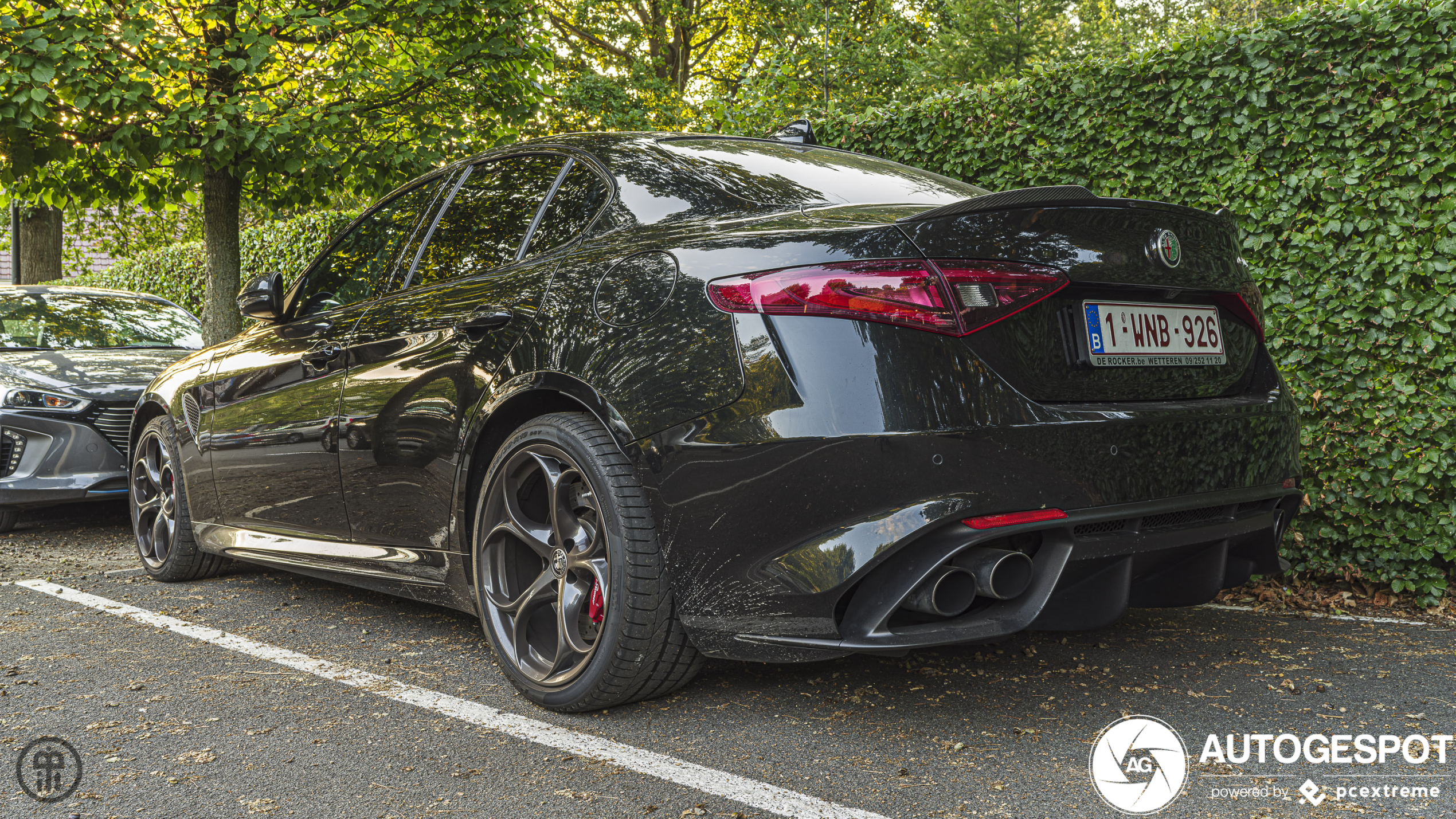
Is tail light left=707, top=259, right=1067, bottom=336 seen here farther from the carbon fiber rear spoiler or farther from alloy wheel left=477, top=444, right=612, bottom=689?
alloy wheel left=477, top=444, right=612, bottom=689

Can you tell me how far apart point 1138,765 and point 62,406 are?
5.82 metres

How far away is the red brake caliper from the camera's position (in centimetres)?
263

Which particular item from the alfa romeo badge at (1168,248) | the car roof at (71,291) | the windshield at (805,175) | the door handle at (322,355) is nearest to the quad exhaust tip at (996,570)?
the alfa romeo badge at (1168,248)

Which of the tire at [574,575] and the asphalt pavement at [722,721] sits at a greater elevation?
the tire at [574,575]

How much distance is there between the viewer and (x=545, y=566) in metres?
2.89

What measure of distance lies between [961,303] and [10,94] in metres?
7.01

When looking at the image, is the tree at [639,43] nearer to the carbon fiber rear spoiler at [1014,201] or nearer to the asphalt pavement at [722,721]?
the asphalt pavement at [722,721]

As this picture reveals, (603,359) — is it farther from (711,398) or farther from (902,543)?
(902,543)

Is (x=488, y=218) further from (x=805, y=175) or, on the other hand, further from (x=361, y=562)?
(x=361, y=562)

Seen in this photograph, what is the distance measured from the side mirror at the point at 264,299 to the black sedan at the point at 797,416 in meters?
0.84

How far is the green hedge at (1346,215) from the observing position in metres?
3.82

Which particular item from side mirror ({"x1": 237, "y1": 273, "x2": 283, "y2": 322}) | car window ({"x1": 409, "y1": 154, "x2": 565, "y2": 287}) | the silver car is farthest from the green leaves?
car window ({"x1": 409, "y1": 154, "x2": 565, "y2": 287})

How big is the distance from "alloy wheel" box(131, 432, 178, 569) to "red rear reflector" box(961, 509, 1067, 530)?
12.4 feet

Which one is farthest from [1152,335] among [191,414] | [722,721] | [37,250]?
[37,250]
